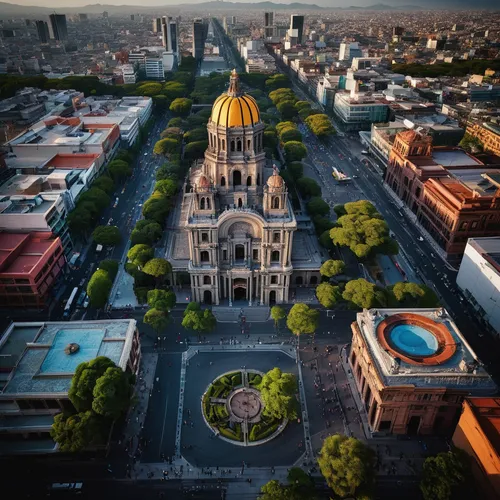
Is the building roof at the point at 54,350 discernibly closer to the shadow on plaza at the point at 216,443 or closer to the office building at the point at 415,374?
the shadow on plaza at the point at 216,443

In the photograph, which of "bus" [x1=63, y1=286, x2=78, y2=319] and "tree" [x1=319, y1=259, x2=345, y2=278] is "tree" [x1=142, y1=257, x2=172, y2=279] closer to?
"bus" [x1=63, y1=286, x2=78, y2=319]

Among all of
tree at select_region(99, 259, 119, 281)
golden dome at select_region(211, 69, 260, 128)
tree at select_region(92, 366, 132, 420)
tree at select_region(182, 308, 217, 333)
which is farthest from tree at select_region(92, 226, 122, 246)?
tree at select_region(92, 366, 132, 420)

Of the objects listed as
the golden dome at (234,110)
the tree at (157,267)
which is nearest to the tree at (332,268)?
the tree at (157,267)

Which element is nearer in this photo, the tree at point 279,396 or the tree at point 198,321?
→ the tree at point 279,396

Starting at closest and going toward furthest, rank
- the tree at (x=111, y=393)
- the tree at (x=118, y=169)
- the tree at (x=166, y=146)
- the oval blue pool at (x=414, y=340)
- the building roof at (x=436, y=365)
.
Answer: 1. the tree at (x=111, y=393)
2. the building roof at (x=436, y=365)
3. the oval blue pool at (x=414, y=340)
4. the tree at (x=118, y=169)
5. the tree at (x=166, y=146)

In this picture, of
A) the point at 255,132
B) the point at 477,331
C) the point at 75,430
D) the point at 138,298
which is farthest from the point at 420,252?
the point at 75,430

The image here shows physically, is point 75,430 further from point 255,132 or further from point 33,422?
point 255,132

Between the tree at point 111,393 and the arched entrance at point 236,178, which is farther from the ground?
the arched entrance at point 236,178
